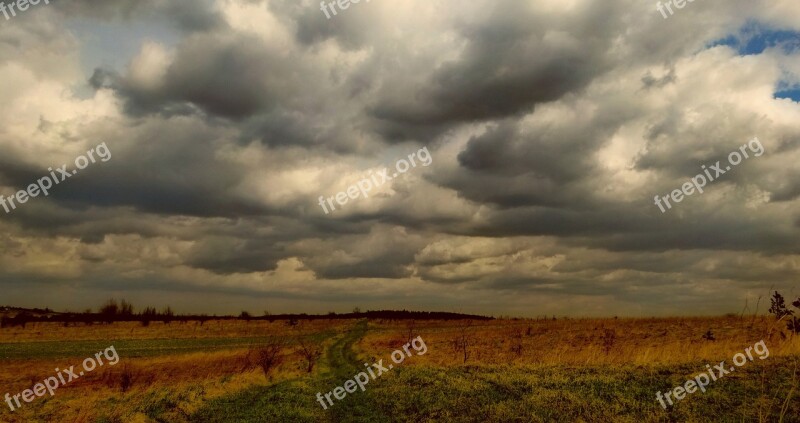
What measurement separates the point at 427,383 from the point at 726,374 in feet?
32.4

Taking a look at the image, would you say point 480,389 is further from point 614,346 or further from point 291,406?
point 614,346

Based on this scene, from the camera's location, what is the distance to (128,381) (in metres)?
28.1

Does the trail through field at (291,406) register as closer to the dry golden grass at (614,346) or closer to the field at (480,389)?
the field at (480,389)

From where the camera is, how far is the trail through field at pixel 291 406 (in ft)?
58.1

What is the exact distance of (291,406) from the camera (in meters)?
19.6

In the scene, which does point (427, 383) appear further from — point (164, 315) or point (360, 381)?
point (164, 315)

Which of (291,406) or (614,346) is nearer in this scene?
(291,406)

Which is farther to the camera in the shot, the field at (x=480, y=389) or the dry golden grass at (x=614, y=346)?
the dry golden grass at (x=614, y=346)

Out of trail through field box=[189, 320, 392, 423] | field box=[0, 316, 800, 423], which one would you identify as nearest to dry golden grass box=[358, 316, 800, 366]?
field box=[0, 316, 800, 423]

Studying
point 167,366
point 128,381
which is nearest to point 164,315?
point 167,366

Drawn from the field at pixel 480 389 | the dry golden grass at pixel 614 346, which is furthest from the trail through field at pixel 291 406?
the dry golden grass at pixel 614 346

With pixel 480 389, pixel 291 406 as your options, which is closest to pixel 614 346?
pixel 480 389

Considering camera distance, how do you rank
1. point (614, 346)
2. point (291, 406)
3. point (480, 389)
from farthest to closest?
point (614, 346) → point (291, 406) → point (480, 389)

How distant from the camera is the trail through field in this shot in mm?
17719
